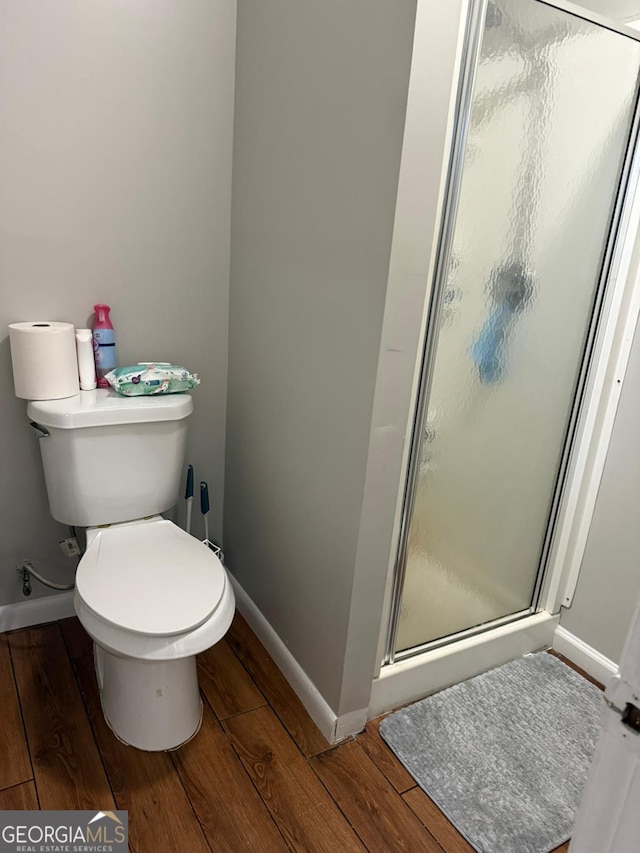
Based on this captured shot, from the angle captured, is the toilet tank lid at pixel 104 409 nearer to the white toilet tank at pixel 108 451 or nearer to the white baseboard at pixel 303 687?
the white toilet tank at pixel 108 451

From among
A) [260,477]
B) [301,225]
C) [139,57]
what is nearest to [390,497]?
[260,477]

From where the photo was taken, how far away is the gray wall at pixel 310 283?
1.21m

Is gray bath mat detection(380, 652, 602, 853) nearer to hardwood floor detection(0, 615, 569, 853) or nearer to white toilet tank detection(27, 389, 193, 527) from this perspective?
hardwood floor detection(0, 615, 569, 853)

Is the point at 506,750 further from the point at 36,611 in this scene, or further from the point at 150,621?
the point at 36,611

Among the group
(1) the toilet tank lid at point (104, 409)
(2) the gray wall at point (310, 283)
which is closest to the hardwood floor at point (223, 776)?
(2) the gray wall at point (310, 283)

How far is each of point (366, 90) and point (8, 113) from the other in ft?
3.00

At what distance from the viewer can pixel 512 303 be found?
1.50m

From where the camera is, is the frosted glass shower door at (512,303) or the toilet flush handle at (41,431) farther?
the toilet flush handle at (41,431)

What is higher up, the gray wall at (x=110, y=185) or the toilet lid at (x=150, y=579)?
the gray wall at (x=110, y=185)

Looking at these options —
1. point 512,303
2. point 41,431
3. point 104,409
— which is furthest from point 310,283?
point 41,431

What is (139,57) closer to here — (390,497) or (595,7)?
(595,7)

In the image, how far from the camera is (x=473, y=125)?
1.26 meters

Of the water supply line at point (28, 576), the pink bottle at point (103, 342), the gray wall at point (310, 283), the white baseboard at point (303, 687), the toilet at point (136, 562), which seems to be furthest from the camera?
the water supply line at point (28, 576)

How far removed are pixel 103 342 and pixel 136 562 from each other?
63cm
